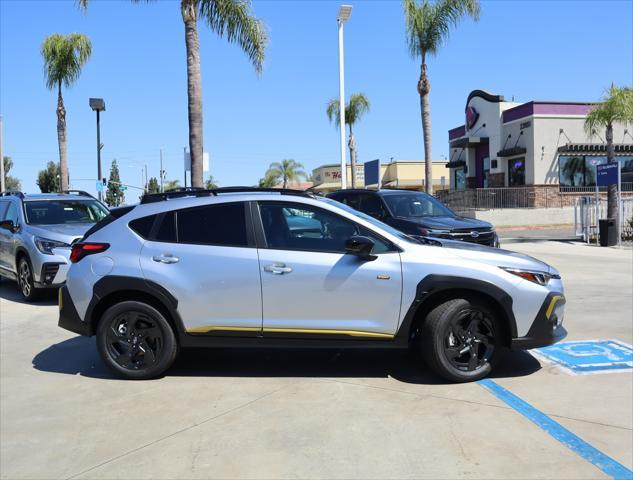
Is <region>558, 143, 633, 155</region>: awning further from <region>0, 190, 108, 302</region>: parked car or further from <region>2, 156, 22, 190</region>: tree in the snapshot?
<region>2, 156, 22, 190</region>: tree

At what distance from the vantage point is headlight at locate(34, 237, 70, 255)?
900 centimetres

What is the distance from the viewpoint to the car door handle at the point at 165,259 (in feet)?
17.2

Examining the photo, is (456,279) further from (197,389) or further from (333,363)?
(197,389)

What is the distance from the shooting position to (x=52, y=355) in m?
6.32

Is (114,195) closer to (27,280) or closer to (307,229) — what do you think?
(27,280)

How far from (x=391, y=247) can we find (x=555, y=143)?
31.8m

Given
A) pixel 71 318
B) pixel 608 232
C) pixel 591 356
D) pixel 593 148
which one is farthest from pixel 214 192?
pixel 593 148

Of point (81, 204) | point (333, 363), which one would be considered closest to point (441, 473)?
point (333, 363)

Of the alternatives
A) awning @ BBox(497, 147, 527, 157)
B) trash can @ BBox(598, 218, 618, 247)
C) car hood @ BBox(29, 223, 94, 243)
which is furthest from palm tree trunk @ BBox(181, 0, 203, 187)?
awning @ BBox(497, 147, 527, 157)

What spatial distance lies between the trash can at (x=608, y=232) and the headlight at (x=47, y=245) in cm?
1639

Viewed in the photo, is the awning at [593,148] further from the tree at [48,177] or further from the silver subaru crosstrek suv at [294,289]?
the tree at [48,177]

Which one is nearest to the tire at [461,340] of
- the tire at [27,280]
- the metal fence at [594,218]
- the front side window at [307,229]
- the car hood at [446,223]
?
the front side window at [307,229]

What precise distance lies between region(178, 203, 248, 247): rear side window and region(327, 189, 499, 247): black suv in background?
5720 millimetres

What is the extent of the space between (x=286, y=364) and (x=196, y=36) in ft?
34.9
